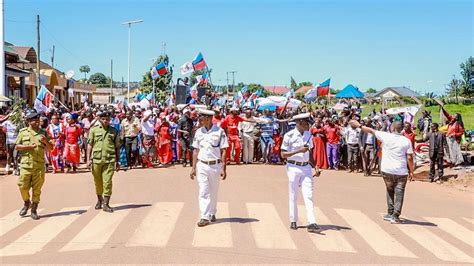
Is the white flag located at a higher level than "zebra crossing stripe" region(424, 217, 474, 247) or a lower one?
higher

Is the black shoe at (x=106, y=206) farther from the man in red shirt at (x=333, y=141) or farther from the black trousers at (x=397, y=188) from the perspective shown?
the man in red shirt at (x=333, y=141)

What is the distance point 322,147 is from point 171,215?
29.0 ft

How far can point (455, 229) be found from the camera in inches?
365

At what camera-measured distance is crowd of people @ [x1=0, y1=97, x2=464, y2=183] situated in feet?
49.9

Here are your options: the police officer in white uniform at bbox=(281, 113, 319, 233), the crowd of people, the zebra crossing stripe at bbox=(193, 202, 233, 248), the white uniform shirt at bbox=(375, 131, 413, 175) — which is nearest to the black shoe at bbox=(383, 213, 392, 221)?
the white uniform shirt at bbox=(375, 131, 413, 175)

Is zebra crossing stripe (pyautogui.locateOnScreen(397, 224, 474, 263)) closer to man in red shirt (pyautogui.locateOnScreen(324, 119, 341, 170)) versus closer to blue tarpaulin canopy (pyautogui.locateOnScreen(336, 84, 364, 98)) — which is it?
man in red shirt (pyautogui.locateOnScreen(324, 119, 341, 170))

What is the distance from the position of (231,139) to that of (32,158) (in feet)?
27.8

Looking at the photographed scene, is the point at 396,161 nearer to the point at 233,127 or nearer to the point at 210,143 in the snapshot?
the point at 210,143

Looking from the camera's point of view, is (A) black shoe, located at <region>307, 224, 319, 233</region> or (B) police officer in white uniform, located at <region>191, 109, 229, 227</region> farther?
(B) police officer in white uniform, located at <region>191, 109, 229, 227</region>

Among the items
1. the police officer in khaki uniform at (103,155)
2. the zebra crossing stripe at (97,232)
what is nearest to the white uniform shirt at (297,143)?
the zebra crossing stripe at (97,232)

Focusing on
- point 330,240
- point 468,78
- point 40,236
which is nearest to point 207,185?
point 330,240

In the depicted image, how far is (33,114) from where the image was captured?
932 cm

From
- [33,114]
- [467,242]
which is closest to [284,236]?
[467,242]

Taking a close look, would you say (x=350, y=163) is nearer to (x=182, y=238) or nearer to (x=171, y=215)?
(x=171, y=215)
